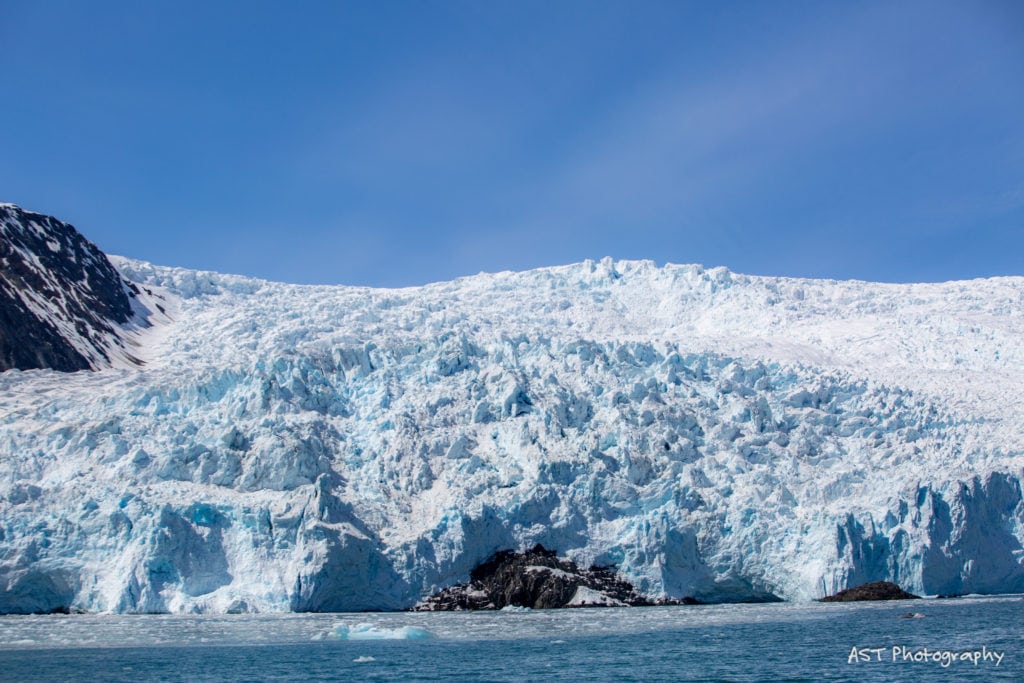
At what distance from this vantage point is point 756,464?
45.7 m

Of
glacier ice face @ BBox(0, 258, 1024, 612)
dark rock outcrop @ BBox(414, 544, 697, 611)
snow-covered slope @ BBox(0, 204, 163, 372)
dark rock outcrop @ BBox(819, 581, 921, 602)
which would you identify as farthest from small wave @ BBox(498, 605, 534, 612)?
snow-covered slope @ BBox(0, 204, 163, 372)

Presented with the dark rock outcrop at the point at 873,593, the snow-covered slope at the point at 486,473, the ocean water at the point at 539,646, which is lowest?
the ocean water at the point at 539,646

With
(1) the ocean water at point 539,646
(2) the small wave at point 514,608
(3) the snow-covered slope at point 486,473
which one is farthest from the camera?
(2) the small wave at point 514,608

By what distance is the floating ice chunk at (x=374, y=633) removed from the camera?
3027cm

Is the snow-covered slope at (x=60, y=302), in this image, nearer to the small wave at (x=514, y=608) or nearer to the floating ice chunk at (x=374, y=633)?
the small wave at (x=514, y=608)

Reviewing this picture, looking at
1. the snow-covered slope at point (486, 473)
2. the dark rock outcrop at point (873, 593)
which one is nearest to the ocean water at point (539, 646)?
the dark rock outcrop at point (873, 593)

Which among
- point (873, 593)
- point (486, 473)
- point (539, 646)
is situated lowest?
point (539, 646)

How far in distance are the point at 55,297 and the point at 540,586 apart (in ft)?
130

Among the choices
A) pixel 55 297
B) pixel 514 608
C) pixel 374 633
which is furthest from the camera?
pixel 55 297

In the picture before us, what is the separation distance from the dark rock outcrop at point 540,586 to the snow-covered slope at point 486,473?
2.04 ft

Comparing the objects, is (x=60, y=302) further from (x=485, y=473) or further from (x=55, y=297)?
(x=485, y=473)

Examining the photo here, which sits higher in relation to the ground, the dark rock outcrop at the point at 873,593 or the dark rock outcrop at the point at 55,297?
the dark rock outcrop at the point at 55,297

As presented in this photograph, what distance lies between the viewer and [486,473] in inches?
1678

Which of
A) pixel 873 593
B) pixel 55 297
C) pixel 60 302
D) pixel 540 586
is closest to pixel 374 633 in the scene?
pixel 540 586
